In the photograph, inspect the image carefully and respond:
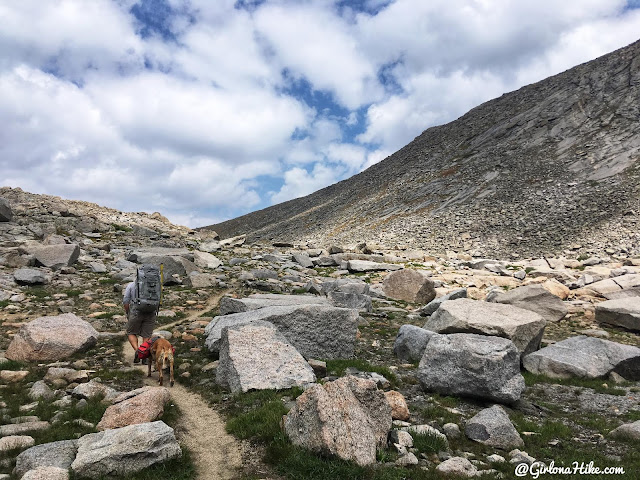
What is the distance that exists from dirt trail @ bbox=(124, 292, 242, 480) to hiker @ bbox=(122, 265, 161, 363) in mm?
2467

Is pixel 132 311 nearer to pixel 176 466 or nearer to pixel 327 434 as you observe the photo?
pixel 176 466

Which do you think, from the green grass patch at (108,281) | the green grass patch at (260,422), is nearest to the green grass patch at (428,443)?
the green grass patch at (260,422)

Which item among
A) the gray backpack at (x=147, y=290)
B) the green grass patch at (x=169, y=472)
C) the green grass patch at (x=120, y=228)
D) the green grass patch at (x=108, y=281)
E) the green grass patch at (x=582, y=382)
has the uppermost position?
the green grass patch at (x=120, y=228)

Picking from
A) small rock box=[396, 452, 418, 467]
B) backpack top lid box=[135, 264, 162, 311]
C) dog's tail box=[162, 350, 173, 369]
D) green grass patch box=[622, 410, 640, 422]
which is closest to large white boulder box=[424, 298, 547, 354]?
green grass patch box=[622, 410, 640, 422]

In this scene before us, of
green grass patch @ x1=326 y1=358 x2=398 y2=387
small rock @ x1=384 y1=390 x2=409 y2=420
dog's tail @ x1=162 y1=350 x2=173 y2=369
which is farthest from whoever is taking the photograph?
green grass patch @ x1=326 y1=358 x2=398 y2=387

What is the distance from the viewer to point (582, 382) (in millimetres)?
11977

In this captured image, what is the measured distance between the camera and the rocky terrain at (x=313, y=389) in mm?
6625

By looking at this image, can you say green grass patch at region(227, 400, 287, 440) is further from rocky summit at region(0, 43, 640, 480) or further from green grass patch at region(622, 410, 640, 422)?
green grass patch at region(622, 410, 640, 422)

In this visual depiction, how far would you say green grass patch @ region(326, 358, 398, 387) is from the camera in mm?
11352

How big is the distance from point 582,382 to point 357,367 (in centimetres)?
675

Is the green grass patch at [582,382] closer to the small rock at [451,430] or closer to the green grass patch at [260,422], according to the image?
the small rock at [451,430]

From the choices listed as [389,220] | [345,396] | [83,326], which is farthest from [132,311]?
[389,220]

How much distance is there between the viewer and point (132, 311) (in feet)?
39.0

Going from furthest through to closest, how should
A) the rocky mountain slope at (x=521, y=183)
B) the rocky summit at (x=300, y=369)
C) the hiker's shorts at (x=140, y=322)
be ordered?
the rocky mountain slope at (x=521, y=183) → the hiker's shorts at (x=140, y=322) → the rocky summit at (x=300, y=369)
